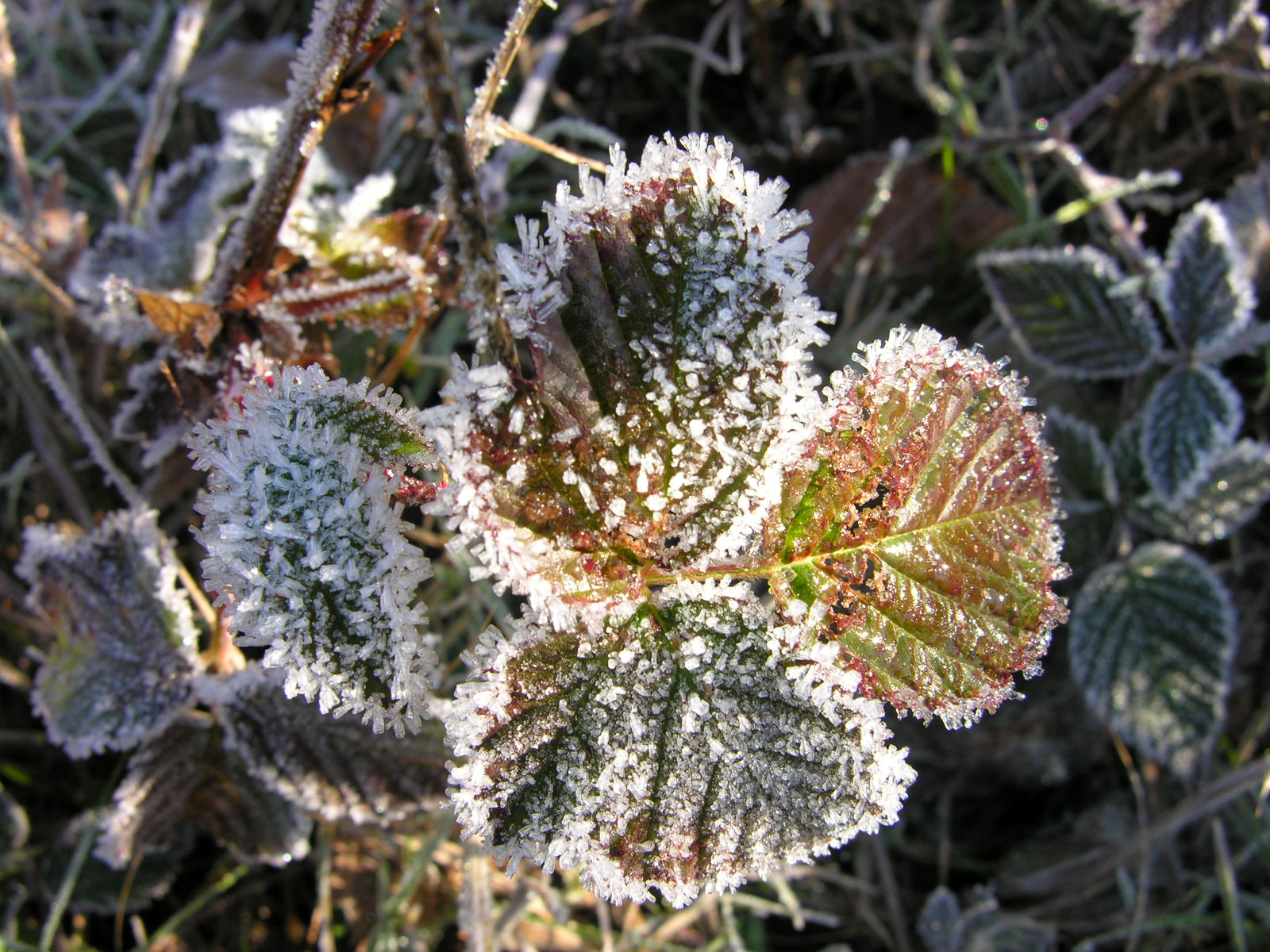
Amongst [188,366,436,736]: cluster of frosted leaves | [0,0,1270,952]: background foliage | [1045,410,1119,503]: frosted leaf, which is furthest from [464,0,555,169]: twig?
[1045,410,1119,503]: frosted leaf

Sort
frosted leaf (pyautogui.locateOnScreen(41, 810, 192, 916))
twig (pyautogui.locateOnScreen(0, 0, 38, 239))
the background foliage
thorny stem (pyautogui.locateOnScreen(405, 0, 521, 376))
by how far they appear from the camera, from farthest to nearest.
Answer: twig (pyautogui.locateOnScreen(0, 0, 38, 239)), frosted leaf (pyautogui.locateOnScreen(41, 810, 192, 916)), the background foliage, thorny stem (pyautogui.locateOnScreen(405, 0, 521, 376))

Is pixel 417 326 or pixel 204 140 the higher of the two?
pixel 204 140

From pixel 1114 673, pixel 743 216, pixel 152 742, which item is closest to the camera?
pixel 743 216

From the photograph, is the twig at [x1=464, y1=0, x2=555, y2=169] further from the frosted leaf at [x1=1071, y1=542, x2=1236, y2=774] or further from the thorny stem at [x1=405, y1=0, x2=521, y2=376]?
the frosted leaf at [x1=1071, y1=542, x2=1236, y2=774]

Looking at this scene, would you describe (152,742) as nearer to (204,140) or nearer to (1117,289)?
(204,140)

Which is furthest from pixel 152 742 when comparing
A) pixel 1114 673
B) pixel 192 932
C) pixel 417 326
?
pixel 1114 673

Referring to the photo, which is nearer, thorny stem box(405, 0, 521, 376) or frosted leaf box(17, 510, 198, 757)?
thorny stem box(405, 0, 521, 376)
